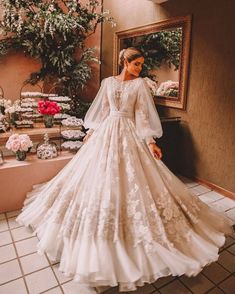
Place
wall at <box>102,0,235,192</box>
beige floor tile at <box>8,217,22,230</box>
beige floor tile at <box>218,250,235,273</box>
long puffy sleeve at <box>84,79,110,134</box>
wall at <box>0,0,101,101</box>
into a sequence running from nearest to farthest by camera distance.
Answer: beige floor tile at <box>218,250,235,273</box> → long puffy sleeve at <box>84,79,110,134</box> → beige floor tile at <box>8,217,22,230</box> → wall at <box>102,0,235,192</box> → wall at <box>0,0,101,101</box>

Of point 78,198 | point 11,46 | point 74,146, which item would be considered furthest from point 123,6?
point 78,198

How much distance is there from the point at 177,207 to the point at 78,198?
818 mm

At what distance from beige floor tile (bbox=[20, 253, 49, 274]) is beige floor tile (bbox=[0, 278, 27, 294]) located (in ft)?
0.37

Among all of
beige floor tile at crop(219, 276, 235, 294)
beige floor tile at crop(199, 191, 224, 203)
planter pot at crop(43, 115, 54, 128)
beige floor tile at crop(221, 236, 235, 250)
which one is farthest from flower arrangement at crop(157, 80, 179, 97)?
beige floor tile at crop(219, 276, 235, 294)

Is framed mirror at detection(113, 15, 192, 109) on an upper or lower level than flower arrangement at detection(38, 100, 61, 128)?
upper

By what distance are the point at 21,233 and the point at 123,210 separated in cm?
109

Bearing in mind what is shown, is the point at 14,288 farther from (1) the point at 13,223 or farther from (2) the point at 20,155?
(2) the point at 20,155

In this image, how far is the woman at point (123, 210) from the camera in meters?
1.78

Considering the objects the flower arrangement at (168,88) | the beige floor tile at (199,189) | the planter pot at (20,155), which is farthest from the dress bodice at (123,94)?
the flower arrangement at (168,88)

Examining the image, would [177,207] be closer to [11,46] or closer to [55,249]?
[55,249]

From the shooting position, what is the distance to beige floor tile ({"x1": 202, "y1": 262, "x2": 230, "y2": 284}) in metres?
2.04

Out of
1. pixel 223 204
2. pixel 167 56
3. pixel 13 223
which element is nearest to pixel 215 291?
pixel 223 204

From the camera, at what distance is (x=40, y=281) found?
76.9 inches

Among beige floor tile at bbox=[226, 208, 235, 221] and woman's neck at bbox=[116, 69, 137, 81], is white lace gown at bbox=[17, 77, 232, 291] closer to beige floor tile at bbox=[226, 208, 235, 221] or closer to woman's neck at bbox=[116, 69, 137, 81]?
woman's neck at bbox=[116, 69, 137, 81]
